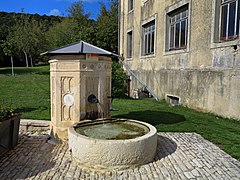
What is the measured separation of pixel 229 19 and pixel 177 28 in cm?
360

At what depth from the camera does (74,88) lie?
5320 mm

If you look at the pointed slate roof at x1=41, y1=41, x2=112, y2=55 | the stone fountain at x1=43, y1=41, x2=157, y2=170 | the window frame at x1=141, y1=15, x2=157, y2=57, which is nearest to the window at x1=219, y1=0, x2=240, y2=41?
the stone fountain at x1=43, y1=41, x2=157, y2=170

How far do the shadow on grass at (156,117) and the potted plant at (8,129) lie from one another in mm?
3776

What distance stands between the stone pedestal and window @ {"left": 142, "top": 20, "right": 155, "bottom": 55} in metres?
9.28

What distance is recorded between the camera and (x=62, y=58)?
5312 mm

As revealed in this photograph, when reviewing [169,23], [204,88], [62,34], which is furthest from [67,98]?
[62,34]

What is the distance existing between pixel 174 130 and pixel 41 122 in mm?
3869

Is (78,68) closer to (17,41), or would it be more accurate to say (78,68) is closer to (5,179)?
(5,179)

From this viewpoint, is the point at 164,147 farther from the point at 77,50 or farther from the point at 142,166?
the point at 77,50

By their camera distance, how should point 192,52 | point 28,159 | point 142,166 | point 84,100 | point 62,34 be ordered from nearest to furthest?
1. point 142,166
2. point 28,159
3. point 84,100
4. point 192,52
5. point 62,34

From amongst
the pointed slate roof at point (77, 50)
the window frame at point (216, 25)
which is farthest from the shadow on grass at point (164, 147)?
the window frame at point (216, 25)

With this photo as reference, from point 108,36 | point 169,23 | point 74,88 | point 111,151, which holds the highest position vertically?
point 108,36

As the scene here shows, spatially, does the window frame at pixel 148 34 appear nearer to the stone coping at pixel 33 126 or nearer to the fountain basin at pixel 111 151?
the stone coping at pixel 33 126

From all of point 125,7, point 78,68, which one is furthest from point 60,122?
point 125,7
